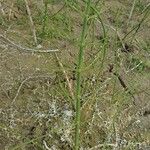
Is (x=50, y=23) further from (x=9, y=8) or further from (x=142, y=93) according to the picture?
(x=142, y=93)

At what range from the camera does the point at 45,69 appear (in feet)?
7.23

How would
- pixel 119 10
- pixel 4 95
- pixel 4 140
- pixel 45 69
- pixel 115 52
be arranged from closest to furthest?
pixel 4 140
pixel 4 95
pixel 45 69
pixel 115 52
pixel 119 10

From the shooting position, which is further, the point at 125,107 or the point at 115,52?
the point at 115,52

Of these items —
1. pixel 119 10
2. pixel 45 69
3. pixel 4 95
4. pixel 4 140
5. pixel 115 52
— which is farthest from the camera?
pixel 119 10

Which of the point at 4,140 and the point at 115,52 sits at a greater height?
the point at 115,52

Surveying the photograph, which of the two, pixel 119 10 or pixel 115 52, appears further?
pixel 119 10

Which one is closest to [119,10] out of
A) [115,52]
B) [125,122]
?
[115,52]

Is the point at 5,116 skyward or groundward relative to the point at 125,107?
groundward

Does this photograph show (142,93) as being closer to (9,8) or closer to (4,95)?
(4,95)

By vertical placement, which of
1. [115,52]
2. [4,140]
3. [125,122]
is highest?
[115,52]

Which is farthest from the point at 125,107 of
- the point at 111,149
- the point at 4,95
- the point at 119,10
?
the point at 119,10

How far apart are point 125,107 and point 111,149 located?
0.26 metres

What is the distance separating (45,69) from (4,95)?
0.26 metres

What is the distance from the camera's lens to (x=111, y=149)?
195 cm
